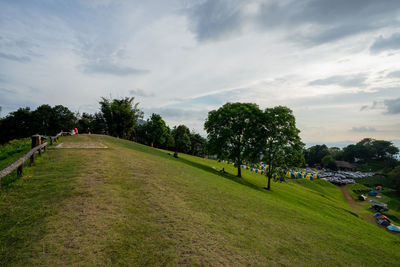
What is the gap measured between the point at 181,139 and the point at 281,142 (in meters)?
50.4

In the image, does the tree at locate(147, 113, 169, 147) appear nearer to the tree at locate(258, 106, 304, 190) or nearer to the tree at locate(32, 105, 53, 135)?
the tree at locate(32, 105, 53, 135)

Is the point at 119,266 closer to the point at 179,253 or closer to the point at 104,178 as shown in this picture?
the point at 179,253

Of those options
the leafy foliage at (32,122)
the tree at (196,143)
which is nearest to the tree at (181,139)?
the tree at (196,143)

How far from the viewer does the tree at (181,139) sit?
2820 inches

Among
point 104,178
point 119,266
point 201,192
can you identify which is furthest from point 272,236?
point 104,178

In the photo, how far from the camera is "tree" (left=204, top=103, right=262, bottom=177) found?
93.9 feet

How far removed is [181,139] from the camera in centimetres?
7225

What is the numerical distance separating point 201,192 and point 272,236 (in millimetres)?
4657

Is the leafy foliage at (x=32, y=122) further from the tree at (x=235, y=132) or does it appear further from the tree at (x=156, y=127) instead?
the tree at (x=235, y=132)

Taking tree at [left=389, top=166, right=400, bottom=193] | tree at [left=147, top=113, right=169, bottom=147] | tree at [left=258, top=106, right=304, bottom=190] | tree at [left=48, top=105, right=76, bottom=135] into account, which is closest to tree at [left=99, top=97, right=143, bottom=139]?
tree at [left=147, top=113, right=169, bottom=147]

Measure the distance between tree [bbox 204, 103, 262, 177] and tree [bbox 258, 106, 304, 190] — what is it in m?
1.82

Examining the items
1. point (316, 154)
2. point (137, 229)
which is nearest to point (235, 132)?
point (137, 229)

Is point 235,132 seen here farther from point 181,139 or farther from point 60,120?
point 60,120

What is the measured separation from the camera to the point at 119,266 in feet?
14.6
